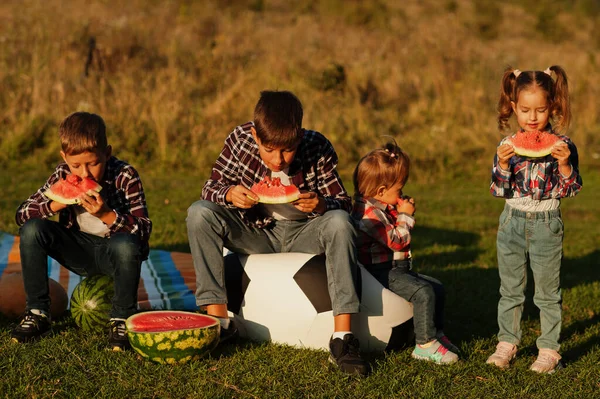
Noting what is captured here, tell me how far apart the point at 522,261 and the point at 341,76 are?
11.1 meters

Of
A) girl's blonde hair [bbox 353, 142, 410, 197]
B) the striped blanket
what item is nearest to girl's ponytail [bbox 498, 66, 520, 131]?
girl's blonde hair [bbox 353, 142, 410, 197]

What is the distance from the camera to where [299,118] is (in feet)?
15.4

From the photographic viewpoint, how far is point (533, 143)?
4.41 meters

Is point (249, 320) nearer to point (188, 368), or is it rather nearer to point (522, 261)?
point (188, 368)

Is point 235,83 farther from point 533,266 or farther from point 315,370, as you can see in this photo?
point 315,370

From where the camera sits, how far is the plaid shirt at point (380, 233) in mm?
4957

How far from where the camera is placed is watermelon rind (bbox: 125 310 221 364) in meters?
4.24

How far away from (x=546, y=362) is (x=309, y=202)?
1660 mm

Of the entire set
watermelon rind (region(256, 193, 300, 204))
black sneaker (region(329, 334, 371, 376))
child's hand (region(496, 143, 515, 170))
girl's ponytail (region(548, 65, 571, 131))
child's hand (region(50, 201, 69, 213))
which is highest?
girl's ponytail (region(548, 65, 571, 131))

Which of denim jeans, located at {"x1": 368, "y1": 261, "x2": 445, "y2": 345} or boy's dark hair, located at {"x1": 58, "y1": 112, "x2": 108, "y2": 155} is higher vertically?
boy's dark hair, located at {"x1": 58, "y1": 112, "x2": 108, "y2": 155}

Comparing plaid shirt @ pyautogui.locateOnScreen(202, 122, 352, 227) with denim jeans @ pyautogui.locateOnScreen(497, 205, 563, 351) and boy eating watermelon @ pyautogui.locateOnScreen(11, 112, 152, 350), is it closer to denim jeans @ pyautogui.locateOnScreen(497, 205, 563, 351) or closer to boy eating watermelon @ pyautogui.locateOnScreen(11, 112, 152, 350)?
boy eating watermelon @ pyautogui.locateOnScreen(11, 112, 152, 350)

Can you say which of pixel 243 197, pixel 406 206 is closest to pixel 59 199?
pixel 243 197

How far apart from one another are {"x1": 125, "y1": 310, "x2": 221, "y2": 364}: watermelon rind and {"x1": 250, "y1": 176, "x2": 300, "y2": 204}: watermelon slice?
31.9 inches

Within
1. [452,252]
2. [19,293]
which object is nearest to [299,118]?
[19,293]
